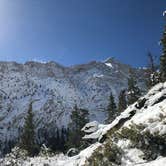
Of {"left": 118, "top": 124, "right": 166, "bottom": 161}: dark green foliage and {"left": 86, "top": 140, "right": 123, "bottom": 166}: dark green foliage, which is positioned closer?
{"left": 118, "top": 124, "right": 166, "bottom": 161}: dark green foliage

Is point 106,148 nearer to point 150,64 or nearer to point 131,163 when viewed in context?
point 131,163

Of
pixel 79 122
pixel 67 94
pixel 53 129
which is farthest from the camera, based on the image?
pixel 67 94

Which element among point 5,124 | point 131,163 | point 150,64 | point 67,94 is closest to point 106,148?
point 131,163

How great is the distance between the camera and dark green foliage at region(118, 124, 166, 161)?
30.8ft

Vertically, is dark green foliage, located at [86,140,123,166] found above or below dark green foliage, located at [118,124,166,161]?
below

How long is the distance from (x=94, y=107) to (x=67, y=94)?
79.2 feet

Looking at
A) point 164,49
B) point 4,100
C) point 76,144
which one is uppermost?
point 4,100

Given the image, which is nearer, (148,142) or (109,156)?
(148,142)

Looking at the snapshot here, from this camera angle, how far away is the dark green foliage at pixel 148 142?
9.40 m

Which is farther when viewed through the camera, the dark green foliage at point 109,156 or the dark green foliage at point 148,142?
the dark green foliage at point 109,156

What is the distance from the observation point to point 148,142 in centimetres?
986

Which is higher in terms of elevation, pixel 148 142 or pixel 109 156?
pixel 148 142

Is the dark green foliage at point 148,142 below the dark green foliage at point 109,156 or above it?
above

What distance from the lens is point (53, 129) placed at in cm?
14525
